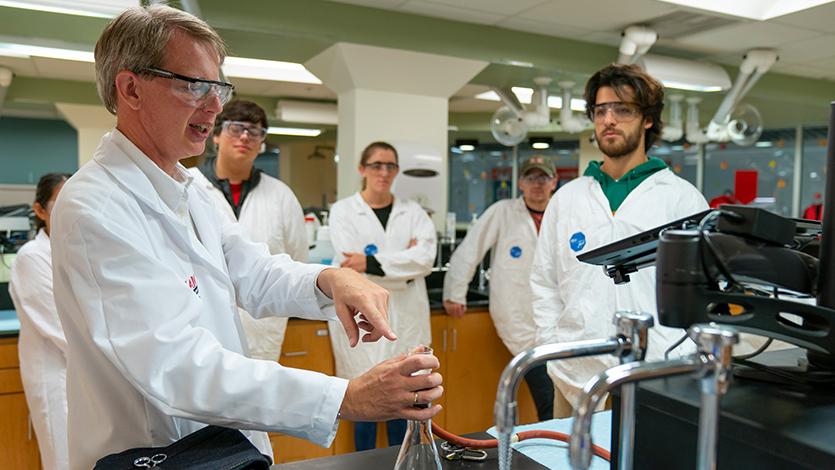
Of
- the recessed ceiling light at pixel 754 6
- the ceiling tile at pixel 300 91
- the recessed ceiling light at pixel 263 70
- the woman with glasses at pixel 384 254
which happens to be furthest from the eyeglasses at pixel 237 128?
the ceiling tile at pixel 300 91

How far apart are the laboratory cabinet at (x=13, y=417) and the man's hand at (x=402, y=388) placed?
2.48 m

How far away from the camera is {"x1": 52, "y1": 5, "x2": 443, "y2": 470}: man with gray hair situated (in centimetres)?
94

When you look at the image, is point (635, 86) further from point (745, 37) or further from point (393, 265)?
point (745, 37)

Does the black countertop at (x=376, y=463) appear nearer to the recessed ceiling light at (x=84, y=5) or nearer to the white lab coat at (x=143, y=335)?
the white lab coat at (x=143, y=335)

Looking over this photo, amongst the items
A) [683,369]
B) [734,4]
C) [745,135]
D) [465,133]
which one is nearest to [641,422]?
[683,369]

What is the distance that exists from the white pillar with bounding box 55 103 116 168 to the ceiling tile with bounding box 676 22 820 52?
20.2 feet

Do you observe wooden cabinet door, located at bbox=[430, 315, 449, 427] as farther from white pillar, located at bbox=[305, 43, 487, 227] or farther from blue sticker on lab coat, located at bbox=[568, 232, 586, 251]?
blue sticker on lab coat, located at bbox=[568, 232, 586, 251]

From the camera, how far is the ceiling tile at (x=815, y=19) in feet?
13.6

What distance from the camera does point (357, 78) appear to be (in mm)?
4277

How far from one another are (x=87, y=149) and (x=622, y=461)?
8461 millimetres

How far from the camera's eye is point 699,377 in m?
0.59

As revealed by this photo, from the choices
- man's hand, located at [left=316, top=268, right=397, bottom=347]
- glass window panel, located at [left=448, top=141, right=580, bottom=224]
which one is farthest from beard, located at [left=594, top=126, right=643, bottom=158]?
glass window panel, located at [left=448, top=141, right=580, bottom=224]

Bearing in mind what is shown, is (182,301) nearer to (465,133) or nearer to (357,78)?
(357,78)

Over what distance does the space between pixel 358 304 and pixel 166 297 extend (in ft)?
1.14
